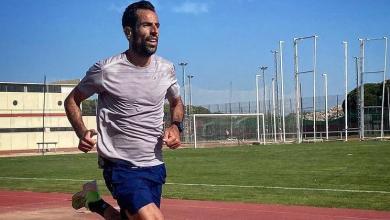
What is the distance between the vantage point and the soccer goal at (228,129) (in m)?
56.1

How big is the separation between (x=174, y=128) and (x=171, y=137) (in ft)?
0.48

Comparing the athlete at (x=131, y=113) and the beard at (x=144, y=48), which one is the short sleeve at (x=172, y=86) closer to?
the athlete at (x=131, y=113)

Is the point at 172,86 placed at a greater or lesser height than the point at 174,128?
greater

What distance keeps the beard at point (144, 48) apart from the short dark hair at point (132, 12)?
127 mm

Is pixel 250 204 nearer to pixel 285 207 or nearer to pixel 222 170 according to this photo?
pixel 285 207

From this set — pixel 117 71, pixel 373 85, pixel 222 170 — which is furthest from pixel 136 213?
pixel 373 85

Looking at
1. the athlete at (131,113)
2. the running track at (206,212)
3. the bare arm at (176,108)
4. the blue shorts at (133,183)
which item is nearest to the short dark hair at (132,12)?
the athlete at (131,113)

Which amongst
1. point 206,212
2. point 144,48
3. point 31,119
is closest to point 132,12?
point 144,48

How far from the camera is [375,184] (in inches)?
555

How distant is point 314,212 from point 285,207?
82 cm

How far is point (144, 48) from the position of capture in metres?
4.01

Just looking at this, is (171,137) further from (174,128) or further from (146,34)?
(146,34)

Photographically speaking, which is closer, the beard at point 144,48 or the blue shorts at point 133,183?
the blue shorts at point 133,183

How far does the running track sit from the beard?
5.76 m
